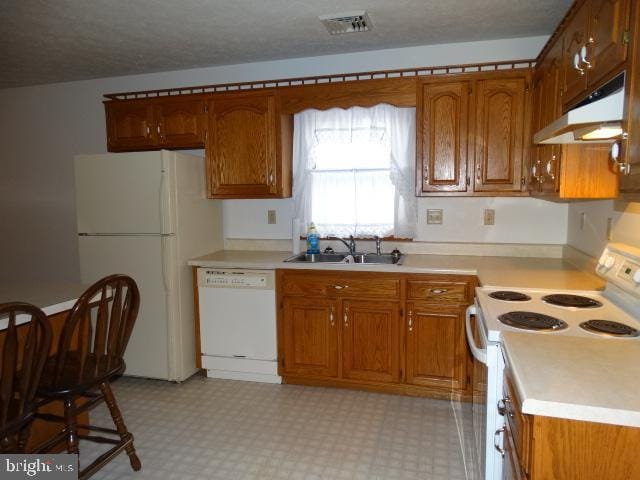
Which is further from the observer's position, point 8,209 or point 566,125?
point 8,209

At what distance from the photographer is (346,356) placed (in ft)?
9.39

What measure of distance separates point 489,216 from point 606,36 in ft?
5.72

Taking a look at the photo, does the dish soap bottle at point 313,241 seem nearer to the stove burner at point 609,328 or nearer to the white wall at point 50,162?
the white wall at point 50,162

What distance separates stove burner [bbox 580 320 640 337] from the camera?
1409 mm

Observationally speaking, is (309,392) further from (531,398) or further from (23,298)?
(531,398)

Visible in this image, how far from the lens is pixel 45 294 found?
2016mm

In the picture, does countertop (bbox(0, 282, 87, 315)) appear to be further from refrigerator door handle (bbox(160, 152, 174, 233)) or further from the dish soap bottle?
the dish soap bottle

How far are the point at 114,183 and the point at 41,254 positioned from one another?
1674mm

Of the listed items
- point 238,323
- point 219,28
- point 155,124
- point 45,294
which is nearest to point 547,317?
point 238,323

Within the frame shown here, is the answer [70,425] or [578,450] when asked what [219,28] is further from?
[578,450]

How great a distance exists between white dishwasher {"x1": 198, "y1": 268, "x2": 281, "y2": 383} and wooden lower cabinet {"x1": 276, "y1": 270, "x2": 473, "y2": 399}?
10 centimetres

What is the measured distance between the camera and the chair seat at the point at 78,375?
1686mm

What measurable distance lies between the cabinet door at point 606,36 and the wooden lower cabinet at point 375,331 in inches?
55.1

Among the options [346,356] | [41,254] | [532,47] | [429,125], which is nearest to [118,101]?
[41,254]
